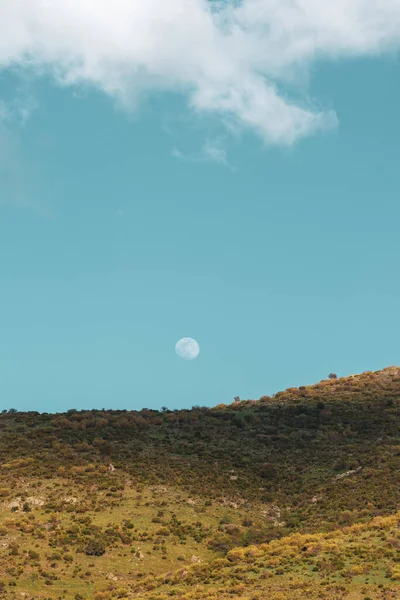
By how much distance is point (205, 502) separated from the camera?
Answer: 239 feet

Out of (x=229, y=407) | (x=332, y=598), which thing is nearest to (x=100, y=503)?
(x=332, y=598)

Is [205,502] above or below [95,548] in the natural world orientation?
above

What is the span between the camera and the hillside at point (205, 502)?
176ft

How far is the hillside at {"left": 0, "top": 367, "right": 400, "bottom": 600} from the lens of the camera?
Answer: 53.8 meters

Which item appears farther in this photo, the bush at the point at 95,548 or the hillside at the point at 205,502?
the bush at the point at 95,548

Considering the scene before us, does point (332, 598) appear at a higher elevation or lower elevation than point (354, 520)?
lower

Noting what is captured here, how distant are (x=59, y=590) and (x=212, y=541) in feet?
50.0

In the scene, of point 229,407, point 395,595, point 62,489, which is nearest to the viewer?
point 395,595

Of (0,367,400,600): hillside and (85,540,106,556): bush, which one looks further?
(85,540,106,556): bush

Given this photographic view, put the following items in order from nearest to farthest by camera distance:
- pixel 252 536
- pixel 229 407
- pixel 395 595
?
pixel 395 595 < pixel 252 536 < pixel 229 407

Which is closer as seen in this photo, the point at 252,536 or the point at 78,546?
the point at 78,546

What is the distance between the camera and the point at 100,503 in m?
69.2

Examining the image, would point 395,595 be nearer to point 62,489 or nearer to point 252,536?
point 252,536

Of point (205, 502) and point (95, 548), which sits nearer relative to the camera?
point (95, 548)
